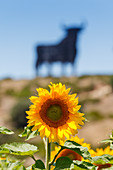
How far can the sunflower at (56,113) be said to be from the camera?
2049mm

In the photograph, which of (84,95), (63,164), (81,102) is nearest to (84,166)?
(63,164)

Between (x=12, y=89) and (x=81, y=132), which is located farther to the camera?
(x=12, y=89)

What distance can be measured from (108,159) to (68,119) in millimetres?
388

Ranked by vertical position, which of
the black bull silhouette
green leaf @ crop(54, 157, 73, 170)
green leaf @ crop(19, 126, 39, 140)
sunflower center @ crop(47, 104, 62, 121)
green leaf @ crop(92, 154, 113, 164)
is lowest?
the black bull silhouette

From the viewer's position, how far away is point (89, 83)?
3309 cm

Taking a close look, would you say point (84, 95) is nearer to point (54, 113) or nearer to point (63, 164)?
point (54, 113)

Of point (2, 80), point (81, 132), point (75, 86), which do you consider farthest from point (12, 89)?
point (81, 132)

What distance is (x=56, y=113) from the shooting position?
7.28 ft

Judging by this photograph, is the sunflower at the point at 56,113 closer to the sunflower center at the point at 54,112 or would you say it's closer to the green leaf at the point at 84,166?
the sunflower center at the point at 54,112

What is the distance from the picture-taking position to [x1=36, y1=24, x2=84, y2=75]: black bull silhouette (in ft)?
120

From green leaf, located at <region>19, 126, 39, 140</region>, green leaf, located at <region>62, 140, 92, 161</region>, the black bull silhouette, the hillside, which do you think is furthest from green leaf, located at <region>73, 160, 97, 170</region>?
the black bull silhouette

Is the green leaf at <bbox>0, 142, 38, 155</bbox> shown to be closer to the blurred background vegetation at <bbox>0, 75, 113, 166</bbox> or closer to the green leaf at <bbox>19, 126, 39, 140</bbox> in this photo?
the green leaf at <bbox>19, 126, 39, 140</bbox>

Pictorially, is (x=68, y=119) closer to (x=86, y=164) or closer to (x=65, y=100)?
(x=65, y=100)

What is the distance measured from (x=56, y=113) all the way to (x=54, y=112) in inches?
0.7
